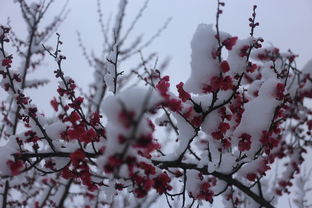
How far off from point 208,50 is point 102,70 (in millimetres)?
5508

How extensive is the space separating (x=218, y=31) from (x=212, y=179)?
9.65ft

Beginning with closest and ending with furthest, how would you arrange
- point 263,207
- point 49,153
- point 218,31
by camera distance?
1. point 218,31
2. point 49,153
3. point 263,207

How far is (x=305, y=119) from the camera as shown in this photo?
17.2 ft

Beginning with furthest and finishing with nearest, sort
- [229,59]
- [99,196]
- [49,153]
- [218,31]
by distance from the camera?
[99,196] < [229,59] < [49,153] < [218,31]

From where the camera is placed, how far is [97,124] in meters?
2.67

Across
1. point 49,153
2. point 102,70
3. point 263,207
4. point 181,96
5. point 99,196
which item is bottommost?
point 263,207

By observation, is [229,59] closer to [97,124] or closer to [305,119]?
[97,124]

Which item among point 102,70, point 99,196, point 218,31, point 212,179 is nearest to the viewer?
point 218,31

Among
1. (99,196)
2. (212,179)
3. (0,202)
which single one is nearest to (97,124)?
(212,179)

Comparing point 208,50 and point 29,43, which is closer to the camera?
point 208,50

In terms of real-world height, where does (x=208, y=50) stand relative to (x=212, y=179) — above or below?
below

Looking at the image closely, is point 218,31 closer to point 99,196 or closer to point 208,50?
point 208,50

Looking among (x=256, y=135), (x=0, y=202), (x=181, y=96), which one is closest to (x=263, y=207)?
(x=256, y=135)

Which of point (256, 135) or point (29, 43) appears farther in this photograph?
point (29, 43)
